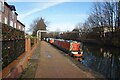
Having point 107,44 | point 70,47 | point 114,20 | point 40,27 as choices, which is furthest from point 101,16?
point 40,27

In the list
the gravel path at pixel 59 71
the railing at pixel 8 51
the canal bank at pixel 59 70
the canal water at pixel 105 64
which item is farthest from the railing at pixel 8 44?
the canal water at pixel 105 64

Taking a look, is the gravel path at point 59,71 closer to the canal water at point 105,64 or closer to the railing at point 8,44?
the railing at point 8,44

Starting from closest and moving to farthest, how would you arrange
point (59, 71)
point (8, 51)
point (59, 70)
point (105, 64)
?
point (8, 51)
point (59, 71)
point (59, 70)
point (105, 64)

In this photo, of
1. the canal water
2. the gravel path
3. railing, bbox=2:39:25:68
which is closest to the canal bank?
the gravel path

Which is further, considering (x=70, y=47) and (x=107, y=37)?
(x=107, y=37)

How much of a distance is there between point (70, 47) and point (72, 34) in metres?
76.7

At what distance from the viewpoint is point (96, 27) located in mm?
67500

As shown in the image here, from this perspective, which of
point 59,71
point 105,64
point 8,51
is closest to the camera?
point 8,51

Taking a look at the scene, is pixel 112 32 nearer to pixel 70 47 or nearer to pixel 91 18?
pixel 91 18

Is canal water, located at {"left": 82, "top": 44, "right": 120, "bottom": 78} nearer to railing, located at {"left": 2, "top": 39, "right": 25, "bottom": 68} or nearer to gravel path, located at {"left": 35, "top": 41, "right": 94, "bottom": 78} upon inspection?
gravel path, located at {"left": 35, "top": 41, "right": 94, "bottom": 78}

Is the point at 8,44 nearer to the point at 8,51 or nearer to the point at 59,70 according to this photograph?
the point at 8,51

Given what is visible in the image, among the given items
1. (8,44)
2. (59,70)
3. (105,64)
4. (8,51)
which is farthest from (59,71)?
(105,64)

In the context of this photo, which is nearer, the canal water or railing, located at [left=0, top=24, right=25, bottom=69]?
railing, located at [left=0, top=24, right=25, bottom=69]

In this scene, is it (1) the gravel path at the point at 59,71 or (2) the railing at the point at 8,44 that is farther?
(1) the gravel path at the point at 59,71
